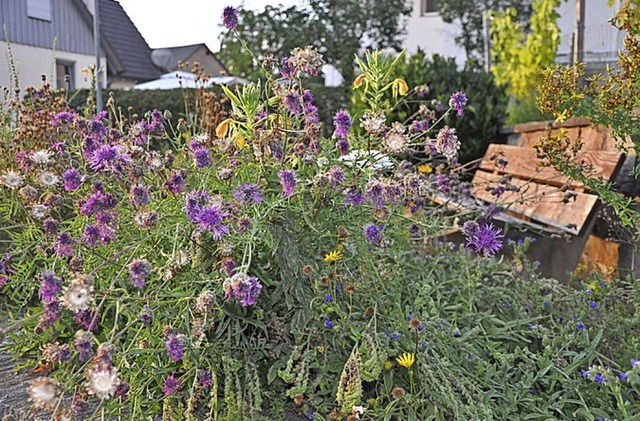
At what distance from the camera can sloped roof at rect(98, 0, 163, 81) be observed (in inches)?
580

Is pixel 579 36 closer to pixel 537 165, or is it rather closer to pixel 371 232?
pixel 537 165

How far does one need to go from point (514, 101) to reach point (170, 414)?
563 cm

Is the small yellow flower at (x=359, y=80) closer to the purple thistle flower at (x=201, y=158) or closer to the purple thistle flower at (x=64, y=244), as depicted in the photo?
the purple thistle flower at (x=201, y=158)

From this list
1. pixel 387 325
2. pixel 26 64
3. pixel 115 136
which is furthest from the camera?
pixel 26 64

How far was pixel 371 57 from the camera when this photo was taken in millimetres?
1887

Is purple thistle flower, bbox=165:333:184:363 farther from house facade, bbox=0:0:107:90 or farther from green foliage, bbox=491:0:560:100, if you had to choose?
green foliage, bbox=491:0:560:100

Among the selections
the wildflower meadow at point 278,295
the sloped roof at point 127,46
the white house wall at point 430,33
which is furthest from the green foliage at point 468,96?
the white house wall at point 430,33

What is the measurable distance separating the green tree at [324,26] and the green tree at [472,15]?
4.02 ft

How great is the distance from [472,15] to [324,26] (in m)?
3.54

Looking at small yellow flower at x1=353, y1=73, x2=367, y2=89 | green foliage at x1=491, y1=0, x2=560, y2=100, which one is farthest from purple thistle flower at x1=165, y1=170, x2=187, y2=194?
green foliage at x1=491, y1=0, x2=560, y2=100

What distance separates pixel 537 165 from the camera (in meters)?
2.49

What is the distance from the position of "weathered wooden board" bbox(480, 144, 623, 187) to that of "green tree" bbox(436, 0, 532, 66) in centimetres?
1167

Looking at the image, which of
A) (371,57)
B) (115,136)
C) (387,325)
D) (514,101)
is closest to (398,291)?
(387,325)

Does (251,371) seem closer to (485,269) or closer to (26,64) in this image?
(485,269)
